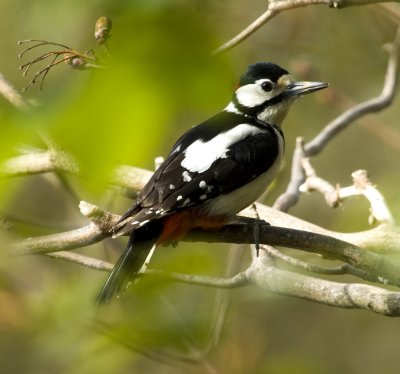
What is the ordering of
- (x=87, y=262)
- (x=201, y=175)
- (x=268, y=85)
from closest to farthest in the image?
(x=201, y=175) → (x=87, y=262) → (x=268, y=85)

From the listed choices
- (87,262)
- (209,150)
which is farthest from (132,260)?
(209,150)

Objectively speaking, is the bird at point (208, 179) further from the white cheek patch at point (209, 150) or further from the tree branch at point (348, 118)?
the tree branch at point (348, 118)

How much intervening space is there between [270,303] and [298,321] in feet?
1.30

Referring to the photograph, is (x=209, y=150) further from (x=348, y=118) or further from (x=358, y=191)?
(x=348, y=118)

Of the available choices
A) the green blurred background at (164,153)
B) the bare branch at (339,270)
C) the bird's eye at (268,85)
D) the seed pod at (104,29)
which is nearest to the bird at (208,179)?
the bird's eye at (268,85)

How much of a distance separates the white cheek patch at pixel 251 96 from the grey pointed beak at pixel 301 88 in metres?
0.09

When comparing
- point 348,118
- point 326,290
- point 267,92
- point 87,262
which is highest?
point 267,92

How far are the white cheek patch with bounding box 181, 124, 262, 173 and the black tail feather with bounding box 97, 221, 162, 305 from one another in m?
0.24

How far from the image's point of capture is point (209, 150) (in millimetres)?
2768

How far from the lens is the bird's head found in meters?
3.09

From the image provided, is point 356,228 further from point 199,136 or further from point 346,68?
point 346,68

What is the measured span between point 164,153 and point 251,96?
173 centimetres

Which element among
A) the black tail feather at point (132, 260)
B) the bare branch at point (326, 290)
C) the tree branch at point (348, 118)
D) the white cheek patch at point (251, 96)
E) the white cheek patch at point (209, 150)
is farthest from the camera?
the tree branch at point (348, 118)

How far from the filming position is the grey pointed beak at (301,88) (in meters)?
3.02
